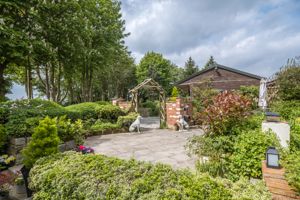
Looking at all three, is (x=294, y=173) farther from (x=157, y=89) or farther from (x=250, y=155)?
(x=157, y=89)

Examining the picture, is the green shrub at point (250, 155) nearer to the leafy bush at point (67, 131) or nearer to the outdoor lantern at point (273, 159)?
the outdoor lantern at point (273, 159)

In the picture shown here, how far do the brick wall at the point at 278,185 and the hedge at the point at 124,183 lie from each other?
15 centimetres

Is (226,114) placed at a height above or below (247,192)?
above

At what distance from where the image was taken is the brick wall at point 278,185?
2.45m

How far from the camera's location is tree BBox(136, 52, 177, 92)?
2819cm

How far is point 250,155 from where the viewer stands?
135 inches

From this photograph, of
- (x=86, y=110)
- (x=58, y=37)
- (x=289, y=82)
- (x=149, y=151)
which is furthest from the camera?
(x=58, y=37)

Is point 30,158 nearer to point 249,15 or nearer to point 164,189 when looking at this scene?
point 164,189

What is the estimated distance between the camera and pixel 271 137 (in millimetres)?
3506

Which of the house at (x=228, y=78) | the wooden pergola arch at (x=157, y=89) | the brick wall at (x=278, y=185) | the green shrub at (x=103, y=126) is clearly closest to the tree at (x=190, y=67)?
the house at (x=228, y=78)

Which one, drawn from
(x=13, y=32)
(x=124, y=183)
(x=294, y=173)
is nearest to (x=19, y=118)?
(x=124, y=183)

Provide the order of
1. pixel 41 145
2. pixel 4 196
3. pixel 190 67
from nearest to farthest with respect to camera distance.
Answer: pixel 4 196 < pixel 41 145 < pixel 190 67

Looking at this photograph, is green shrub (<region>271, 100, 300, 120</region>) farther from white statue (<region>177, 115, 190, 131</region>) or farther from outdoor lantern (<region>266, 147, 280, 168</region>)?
outdoor lantern (<region>266, 147, 280, 168</region>)

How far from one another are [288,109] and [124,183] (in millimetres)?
9275
